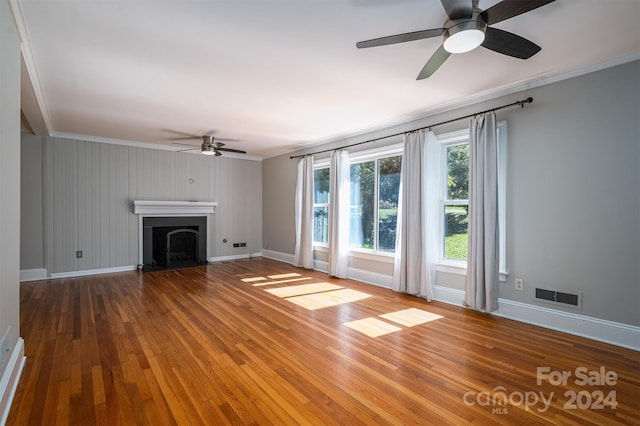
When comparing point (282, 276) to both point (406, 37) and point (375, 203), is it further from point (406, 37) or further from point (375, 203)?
point (406, 37)

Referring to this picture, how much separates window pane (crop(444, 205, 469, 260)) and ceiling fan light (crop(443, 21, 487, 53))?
7.27ft

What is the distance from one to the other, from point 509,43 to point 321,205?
174 inches

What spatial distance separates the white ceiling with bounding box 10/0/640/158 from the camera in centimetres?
207

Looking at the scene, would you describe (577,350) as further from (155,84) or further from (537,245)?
(155,84)

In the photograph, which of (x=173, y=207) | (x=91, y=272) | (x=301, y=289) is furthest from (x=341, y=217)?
(x=91, y=272)

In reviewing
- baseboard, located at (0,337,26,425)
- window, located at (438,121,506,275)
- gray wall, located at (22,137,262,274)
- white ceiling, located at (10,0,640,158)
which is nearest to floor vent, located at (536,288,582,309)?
window, located at (438,121,506,275)

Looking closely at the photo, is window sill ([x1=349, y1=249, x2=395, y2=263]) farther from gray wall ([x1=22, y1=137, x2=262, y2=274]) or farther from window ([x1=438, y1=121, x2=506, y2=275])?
gray wall ([x1=22, y1=137, x2=262, y2=274])

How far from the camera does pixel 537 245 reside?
10.5 ft

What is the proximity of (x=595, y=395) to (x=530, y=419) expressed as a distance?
0.64 m

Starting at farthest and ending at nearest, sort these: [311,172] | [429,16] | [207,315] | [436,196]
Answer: [311,172] → [436,196] → [207,315] → [429,16]

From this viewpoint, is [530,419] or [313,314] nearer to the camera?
[530,419]

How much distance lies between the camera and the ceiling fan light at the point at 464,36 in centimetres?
192

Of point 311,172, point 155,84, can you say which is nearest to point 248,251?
point 311,172

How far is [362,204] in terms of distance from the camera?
17.5 ft
